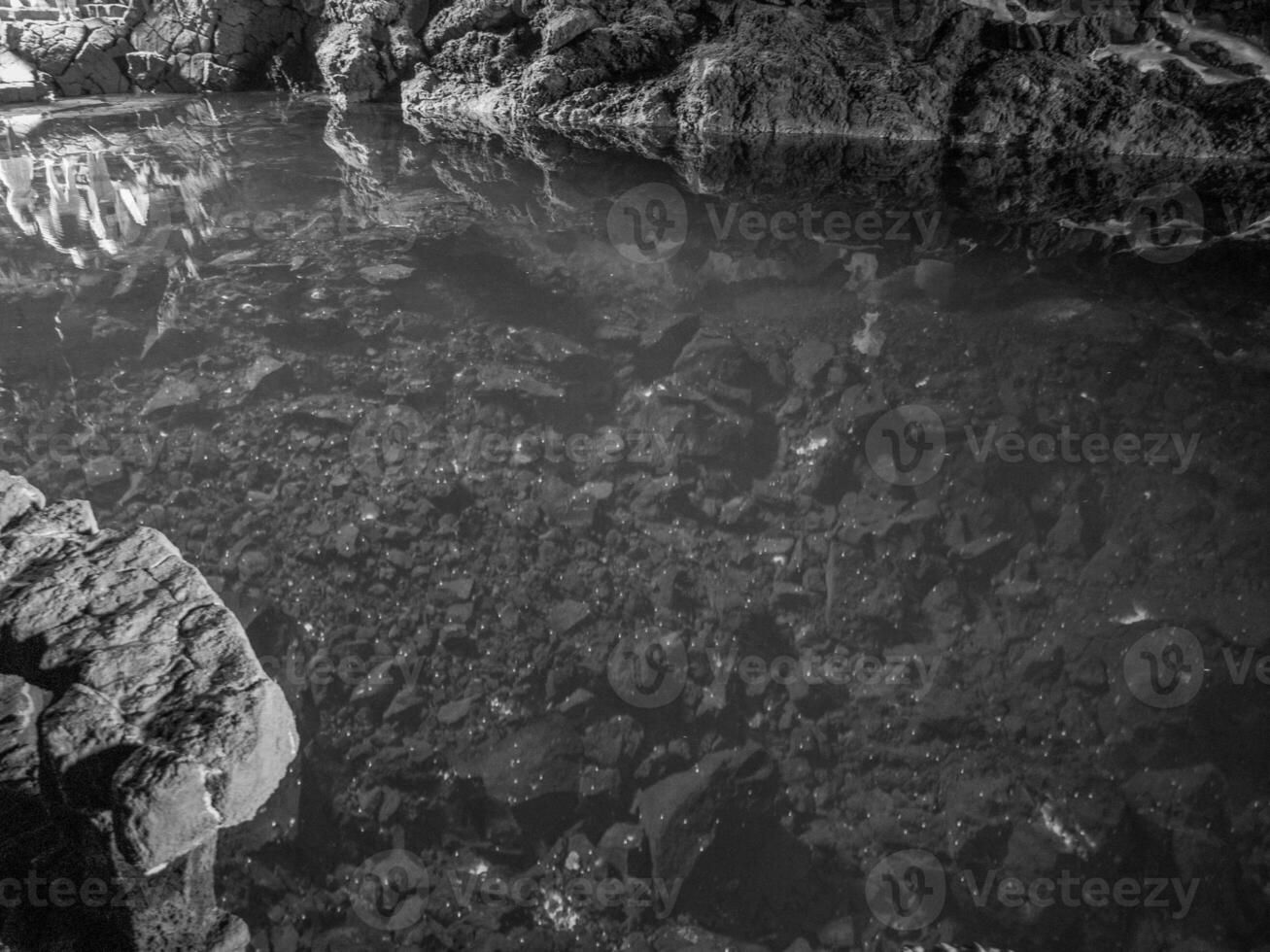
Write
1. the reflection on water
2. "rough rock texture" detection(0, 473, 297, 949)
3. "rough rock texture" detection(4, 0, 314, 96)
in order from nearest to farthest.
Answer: "rough rock texture" detection(0, 473, 297, 949) < the reflection on water < "rough rock texture" detection(4, 0, 314, 96)

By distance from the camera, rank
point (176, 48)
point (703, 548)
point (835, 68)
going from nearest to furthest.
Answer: point (703, 548), point (835, 68), point (176, 48)

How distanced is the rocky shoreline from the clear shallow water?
14.9ft

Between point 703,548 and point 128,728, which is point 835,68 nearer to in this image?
point 703,548

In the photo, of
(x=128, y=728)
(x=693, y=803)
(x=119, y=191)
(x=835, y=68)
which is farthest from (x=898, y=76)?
(x=128, y=728)

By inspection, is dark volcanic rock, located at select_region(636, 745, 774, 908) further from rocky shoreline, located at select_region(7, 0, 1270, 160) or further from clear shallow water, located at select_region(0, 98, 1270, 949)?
rocky shoreline, located at select_region(7, 0, 1270, 160)

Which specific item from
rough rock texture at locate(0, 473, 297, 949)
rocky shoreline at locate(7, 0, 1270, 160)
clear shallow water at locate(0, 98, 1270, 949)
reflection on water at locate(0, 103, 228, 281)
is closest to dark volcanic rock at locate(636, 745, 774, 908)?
clear shallow water at locate(0, 98, 1270, 949)

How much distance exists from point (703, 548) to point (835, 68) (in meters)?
8.50

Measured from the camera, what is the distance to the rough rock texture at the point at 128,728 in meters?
1.67

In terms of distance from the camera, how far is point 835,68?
9.35 meters

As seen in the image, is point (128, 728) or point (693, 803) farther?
point (693, 803)

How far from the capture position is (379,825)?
1902 millimetres

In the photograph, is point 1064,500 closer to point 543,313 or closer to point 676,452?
point 676,452

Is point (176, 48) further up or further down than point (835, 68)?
further up

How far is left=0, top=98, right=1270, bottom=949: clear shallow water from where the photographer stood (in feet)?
6.21
